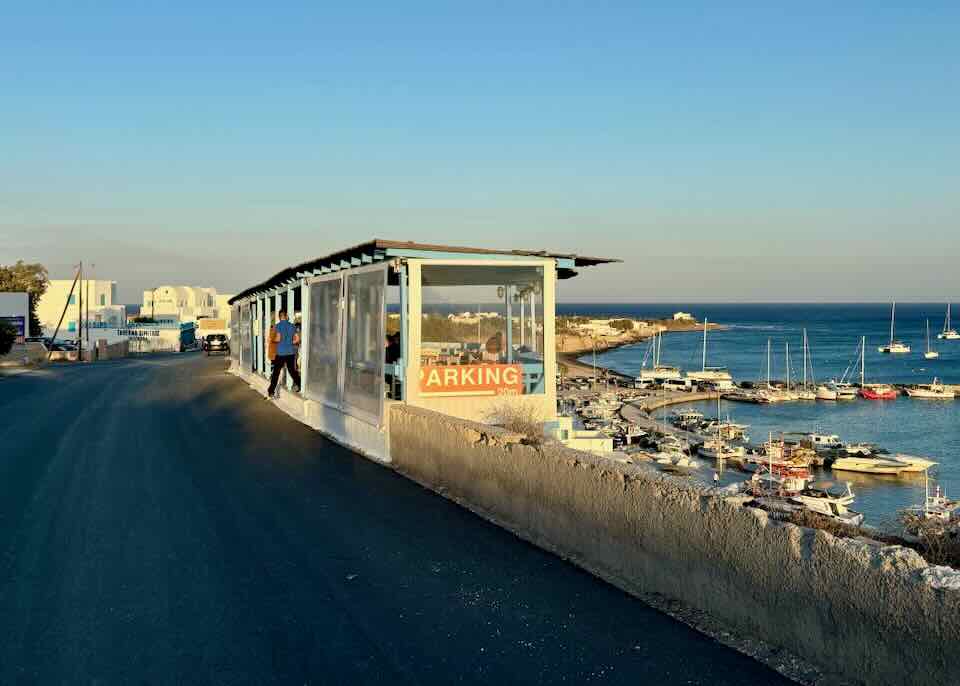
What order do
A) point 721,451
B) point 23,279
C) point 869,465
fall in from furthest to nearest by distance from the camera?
point 23,279
point 721,451
point 869,465

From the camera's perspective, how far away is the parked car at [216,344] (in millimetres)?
60500

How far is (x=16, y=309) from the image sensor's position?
2562 inches

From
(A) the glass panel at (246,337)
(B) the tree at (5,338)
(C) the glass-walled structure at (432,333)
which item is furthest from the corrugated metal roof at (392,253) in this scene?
(B) the tree at (5,338)

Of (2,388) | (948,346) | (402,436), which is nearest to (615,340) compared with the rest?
(948,346)

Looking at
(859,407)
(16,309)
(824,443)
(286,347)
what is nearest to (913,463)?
(824,443)

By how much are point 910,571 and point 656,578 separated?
232 cm

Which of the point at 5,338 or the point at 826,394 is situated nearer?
the point at 5,338

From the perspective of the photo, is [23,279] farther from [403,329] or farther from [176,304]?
[403,329]

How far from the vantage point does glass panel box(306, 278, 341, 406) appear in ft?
55.1

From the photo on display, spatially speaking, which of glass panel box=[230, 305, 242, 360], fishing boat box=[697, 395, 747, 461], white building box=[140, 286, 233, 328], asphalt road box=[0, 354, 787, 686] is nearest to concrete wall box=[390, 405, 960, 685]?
asphalt road box=[0, 354, 787, 686]

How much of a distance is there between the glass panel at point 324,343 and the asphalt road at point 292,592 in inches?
182

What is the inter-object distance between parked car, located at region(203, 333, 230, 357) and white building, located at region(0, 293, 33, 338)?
1339 centimetres

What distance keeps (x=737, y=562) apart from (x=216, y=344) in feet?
191

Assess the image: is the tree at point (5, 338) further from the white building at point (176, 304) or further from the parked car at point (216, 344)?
the white building at point (176, 304)
